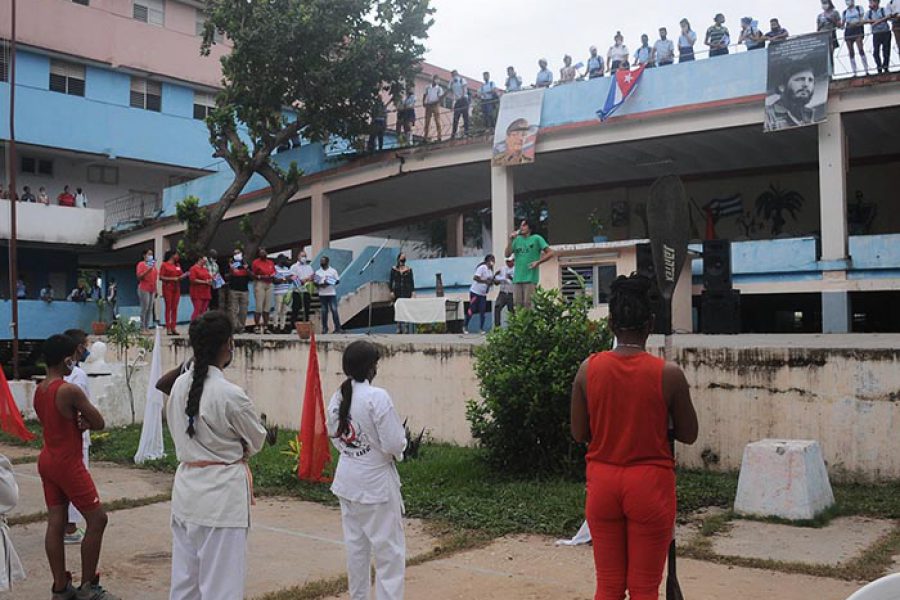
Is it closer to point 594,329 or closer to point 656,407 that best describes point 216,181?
point 594,329

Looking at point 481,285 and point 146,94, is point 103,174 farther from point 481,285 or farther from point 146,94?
point 481,285

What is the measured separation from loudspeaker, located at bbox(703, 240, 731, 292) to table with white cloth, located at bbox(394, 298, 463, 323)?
19.1 feet

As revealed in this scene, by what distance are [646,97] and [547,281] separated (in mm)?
4934

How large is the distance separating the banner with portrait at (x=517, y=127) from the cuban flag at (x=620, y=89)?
1562mm

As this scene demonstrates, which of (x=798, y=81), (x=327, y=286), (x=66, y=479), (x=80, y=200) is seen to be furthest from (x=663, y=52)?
(x=80, y=200)

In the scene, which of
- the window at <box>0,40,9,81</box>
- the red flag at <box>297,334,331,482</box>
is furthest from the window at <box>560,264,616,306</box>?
the window at <box>0,40,9,81</box>

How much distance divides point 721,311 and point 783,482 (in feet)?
19.7

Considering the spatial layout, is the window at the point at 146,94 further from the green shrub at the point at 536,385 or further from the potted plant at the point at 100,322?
the green shrub at the point at 536,385

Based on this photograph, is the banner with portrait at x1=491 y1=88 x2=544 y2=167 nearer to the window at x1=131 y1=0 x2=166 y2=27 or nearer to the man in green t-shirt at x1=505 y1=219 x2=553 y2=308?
the man in green t-shirt at x1=505 y1=219 x2=553 y2=308

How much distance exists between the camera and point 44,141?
26672mm

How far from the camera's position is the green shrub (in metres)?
8.60

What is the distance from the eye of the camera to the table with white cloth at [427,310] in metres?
17.3

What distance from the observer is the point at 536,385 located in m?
8.57

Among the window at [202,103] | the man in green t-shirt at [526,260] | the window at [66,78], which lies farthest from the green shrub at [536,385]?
the window at [202,103]
